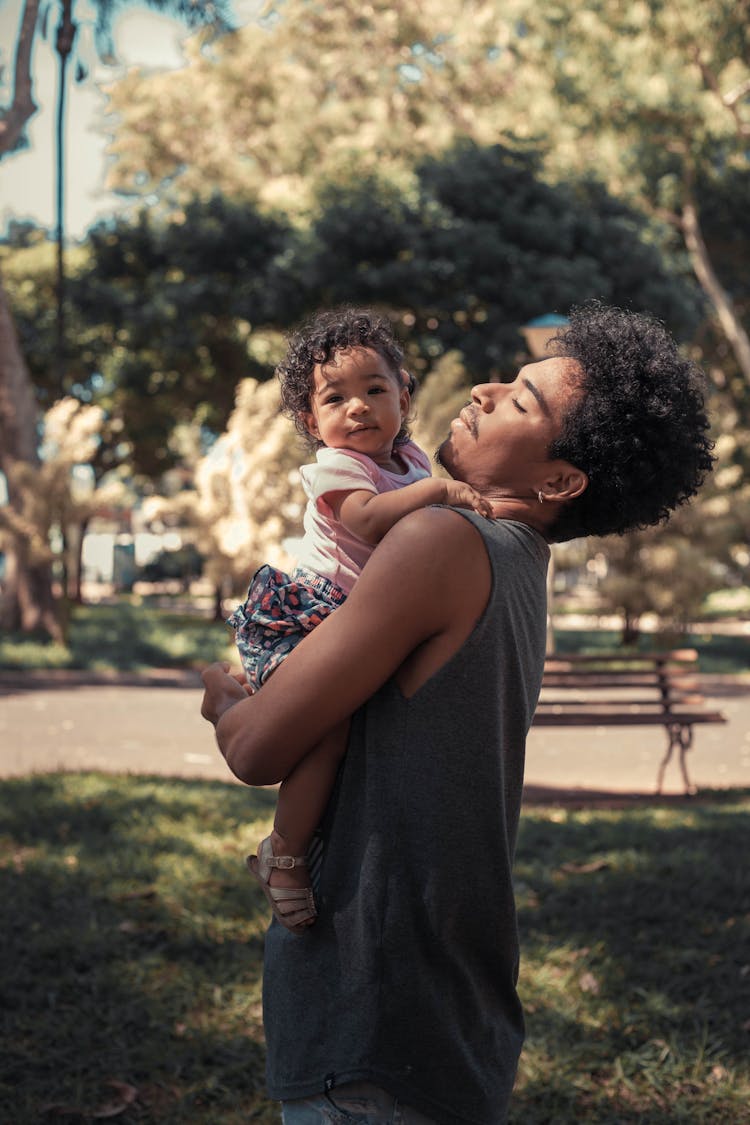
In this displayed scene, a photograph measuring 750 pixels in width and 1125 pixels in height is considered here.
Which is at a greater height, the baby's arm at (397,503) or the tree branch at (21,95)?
the tree branch at (21,95)

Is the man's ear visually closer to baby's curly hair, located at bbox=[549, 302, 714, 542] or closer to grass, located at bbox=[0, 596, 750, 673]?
baby's curly hair, located at bbox=[549, 302, 714, 542]

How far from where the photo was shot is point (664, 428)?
6.04 feet

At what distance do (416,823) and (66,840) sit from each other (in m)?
5.01

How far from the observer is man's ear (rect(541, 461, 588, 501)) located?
1830 mm

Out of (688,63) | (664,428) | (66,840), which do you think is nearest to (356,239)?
(688,63)

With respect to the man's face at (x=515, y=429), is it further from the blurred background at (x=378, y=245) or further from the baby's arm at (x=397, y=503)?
the blurred background at (x=378, y=245)

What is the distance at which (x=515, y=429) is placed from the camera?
1.84m

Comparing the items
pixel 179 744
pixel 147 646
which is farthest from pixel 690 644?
pixel 179 744

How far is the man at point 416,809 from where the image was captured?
1636 millimetres

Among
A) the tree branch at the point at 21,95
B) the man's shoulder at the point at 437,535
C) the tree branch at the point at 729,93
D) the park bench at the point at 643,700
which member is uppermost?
the tree branch at the point at 729,93

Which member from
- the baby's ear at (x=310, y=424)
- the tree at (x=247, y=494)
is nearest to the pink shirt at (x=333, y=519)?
the baby's ear at (x=310, y=424)

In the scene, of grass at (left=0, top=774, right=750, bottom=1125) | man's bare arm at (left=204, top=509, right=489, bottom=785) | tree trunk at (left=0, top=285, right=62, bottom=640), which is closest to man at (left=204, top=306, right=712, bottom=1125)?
man's bare arm at (left=204, top=509, right=489, bottom=785)

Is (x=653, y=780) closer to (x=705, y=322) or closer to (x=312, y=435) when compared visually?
(x=312, y=435)

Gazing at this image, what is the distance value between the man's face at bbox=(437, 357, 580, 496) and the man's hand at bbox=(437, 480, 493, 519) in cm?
8
